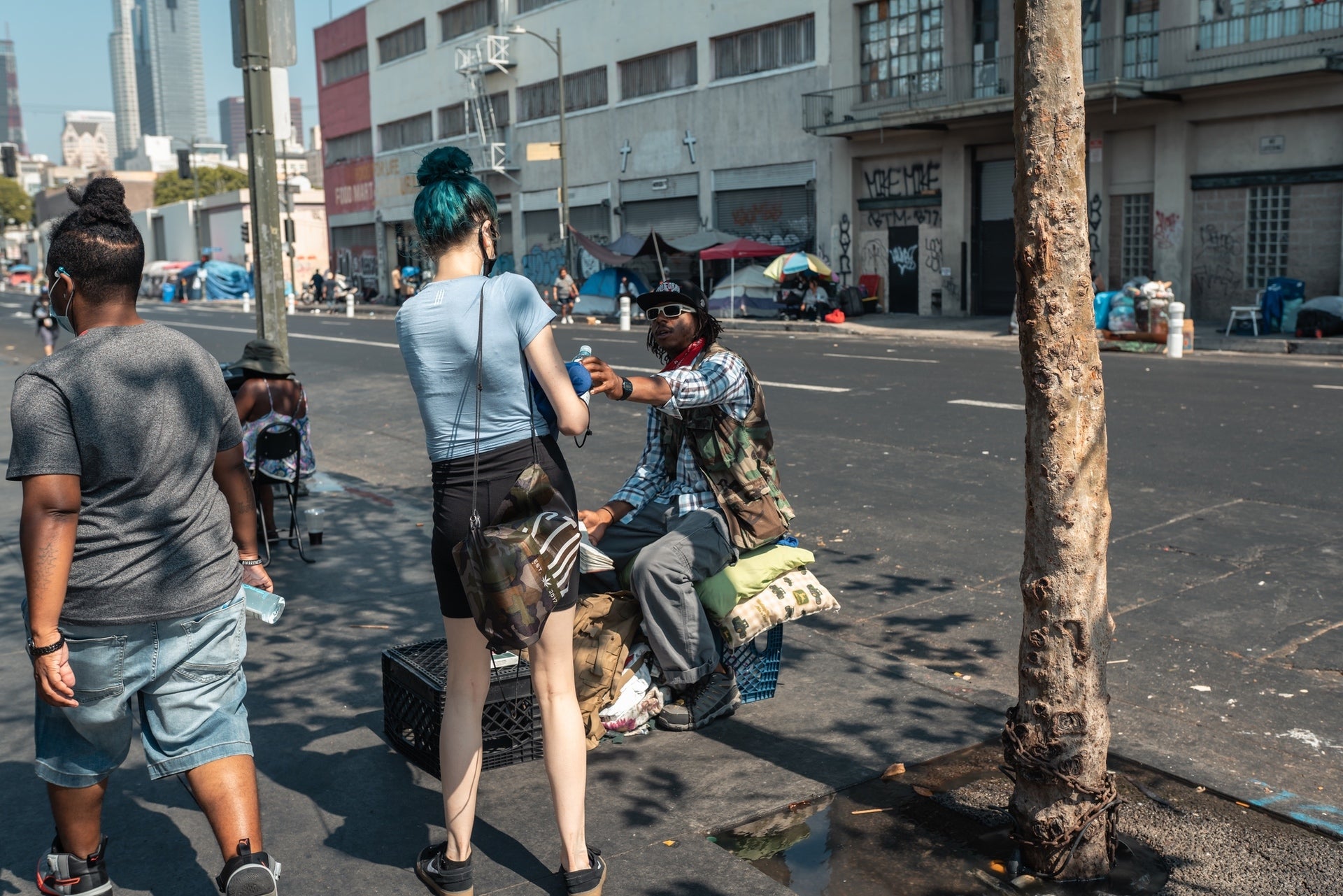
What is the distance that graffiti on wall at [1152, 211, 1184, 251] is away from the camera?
2539 centimetres

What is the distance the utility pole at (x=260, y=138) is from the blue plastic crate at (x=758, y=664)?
13.7 ft

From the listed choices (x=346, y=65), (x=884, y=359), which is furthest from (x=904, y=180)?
(x=346, y=65)

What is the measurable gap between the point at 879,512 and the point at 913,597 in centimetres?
190

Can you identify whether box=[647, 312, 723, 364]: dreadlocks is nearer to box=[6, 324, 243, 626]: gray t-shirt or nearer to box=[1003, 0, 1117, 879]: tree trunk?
box=[1003, 0, 1117, 879]: tree trunk

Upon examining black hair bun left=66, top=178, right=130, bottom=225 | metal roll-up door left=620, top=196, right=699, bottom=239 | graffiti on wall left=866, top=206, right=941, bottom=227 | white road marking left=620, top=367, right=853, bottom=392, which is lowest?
white road marking left=620, top=367, right=853, bottom=392

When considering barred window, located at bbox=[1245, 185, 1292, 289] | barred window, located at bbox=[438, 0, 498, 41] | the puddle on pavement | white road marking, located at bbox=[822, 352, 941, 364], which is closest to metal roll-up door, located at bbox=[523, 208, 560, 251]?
barred window, located at bbox=[438, 0, 498, 41]

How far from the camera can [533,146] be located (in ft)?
117

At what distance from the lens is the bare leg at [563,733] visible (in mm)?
3250

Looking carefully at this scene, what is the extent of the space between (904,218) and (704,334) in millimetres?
28763

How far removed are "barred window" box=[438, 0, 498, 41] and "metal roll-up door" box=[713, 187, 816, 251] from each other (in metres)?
15.9

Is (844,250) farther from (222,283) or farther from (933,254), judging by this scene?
(222,283)

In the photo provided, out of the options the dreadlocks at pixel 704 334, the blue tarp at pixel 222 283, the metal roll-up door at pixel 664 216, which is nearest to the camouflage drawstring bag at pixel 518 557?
the dreadlocks at pixel 704 334

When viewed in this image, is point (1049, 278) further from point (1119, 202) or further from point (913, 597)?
point (1119, 202)

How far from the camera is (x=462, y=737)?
10.9 feet
